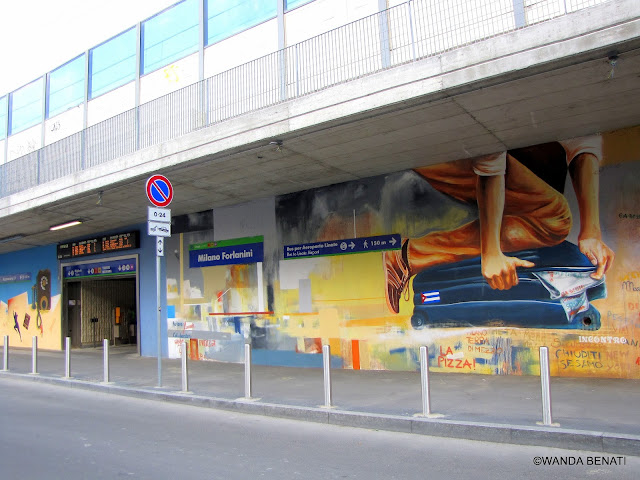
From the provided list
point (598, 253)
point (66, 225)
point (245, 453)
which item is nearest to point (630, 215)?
point (598, 253)

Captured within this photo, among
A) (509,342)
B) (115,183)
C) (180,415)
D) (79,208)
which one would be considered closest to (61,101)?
(79,208)

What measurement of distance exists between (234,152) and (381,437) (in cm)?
576

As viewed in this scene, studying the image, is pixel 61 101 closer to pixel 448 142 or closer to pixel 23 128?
pixel 23 128

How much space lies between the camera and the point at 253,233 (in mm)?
13398

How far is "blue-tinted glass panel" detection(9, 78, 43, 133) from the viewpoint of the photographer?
57.6ft

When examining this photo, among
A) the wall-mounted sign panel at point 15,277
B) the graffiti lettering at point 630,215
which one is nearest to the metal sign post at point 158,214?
the graffiti lettering at point 630,215

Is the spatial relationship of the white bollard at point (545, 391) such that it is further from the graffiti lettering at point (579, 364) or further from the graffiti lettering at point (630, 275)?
the graffiti lettering at point (630, 275)

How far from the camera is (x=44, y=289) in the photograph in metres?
20.5

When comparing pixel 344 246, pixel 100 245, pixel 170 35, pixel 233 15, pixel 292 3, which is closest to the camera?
pixel 292 3

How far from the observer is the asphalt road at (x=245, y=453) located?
510 centimetres

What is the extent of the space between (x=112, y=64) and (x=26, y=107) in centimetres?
523

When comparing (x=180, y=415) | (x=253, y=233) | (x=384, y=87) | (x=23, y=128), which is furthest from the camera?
(x=23, y=128)

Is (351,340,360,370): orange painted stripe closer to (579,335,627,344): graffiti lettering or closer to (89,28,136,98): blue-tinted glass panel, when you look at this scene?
(579,335,627,344): graffiti lettering

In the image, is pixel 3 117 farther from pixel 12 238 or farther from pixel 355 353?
pixel 355 353
